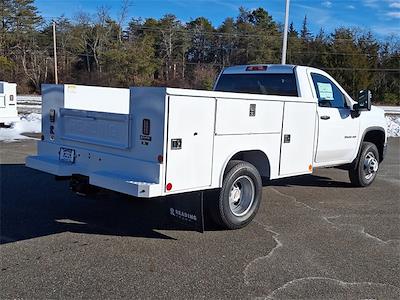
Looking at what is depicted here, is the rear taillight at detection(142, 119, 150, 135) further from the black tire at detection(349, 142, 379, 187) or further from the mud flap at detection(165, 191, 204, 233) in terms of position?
the black tire at detection(349, 142, 379, 187)

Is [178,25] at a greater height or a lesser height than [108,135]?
greater

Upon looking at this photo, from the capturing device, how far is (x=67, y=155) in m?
5.79

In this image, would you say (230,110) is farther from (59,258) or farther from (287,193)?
(287,193)

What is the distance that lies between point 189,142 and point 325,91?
340 centimetres

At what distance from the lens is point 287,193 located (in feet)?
26.5

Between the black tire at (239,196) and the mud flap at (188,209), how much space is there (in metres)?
0.30

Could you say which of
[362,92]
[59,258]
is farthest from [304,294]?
[362,92]

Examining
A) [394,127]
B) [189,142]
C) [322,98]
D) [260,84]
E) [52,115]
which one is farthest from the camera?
[394,127]

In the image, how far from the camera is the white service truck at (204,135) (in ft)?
15.7

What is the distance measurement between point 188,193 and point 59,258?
147 centimetres

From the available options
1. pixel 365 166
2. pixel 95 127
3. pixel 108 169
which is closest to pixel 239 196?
pixel 108 169

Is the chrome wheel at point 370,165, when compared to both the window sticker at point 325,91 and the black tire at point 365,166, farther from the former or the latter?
the window sticker at point 325,91

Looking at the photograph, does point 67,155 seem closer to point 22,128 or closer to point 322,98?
point 322,98

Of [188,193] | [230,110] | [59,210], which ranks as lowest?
[59,210]
